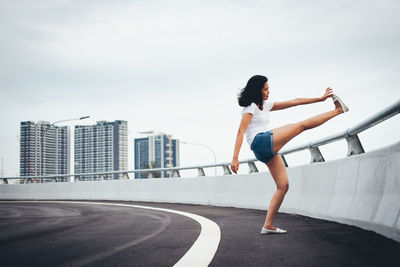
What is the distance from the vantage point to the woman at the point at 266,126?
18.9ft

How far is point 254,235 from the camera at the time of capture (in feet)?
20.1

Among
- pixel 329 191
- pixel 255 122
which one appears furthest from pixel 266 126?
pixel 329 191

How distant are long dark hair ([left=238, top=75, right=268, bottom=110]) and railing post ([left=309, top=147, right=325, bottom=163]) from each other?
3.10 metres

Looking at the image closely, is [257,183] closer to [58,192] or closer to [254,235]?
[254,235]

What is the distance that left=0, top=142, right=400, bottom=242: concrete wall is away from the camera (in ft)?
16.7

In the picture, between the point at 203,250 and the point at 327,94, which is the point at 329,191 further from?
the point at 203,250

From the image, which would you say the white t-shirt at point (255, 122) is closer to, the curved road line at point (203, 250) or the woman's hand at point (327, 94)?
the woman's hand at point (327, 94)

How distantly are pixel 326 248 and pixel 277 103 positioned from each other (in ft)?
7.06

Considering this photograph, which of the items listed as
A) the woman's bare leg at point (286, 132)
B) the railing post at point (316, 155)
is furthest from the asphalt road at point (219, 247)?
the railing post at point (316, 155)

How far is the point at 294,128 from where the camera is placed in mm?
5793

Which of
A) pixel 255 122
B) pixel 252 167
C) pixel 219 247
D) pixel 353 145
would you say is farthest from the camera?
pixel 252 167

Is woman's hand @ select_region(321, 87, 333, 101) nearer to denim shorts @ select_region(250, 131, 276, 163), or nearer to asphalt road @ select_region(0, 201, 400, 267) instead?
denim shorts @ select_region(250, 131, 276, 163)

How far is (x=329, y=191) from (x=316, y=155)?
1.26m

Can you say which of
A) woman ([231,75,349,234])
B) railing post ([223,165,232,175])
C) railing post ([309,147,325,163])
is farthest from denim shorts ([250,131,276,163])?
railing post ([223,165,232,175])
